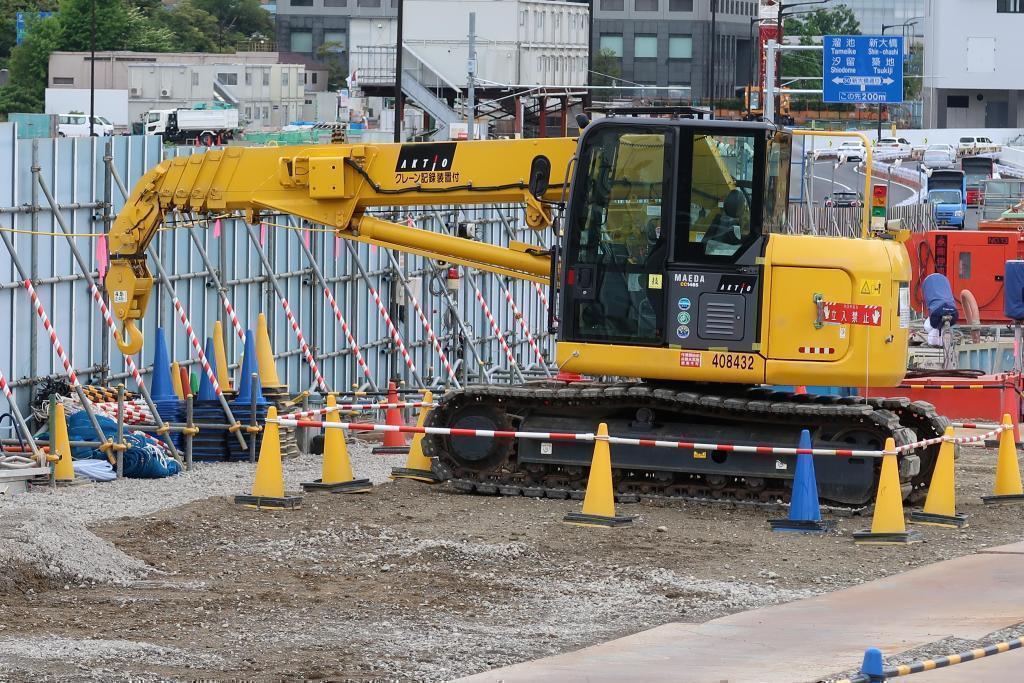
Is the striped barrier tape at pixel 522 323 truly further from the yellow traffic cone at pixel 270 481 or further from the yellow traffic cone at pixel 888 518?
the yellow traffic cone at pixel 888 518

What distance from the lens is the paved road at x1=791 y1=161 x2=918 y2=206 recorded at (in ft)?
240

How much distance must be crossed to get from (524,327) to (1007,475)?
1435cm

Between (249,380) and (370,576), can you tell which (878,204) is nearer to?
(370,576)

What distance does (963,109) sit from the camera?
382 ft

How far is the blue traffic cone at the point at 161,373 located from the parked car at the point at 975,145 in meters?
77.1

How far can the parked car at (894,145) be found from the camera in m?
90.0

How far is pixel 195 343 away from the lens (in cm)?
2048

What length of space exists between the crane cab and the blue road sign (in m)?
27.8

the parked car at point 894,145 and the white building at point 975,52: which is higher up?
the white building at point 975,52

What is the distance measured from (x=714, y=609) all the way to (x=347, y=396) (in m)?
11.7

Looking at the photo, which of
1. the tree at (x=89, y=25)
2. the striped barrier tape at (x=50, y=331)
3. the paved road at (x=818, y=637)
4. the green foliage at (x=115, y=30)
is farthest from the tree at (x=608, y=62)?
the paved road at (x=818, y=637)

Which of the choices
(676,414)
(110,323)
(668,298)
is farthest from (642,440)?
(110,323)

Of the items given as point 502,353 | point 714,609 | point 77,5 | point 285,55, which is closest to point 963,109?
point 285,55

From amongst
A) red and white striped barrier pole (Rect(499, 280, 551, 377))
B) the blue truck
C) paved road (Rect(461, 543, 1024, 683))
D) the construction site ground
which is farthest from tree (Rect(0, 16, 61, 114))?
paved road (Rect(461, 543, 1024, 683))
